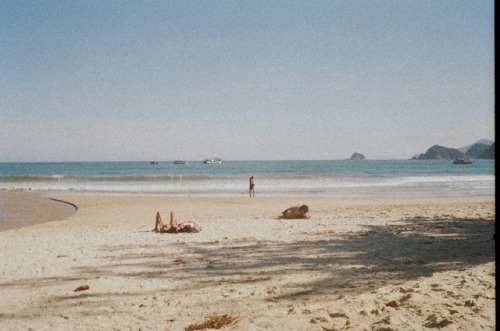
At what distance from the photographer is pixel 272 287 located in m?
6.47

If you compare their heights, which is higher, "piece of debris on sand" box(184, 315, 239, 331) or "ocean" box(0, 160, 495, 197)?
"piece of debris on sand" box(184, 315, 239, 331)

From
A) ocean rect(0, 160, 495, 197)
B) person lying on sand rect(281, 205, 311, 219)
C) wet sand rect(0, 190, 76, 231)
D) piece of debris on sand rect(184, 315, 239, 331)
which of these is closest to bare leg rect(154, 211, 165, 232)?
person lying on sand rect(281, 205, 311, 219)

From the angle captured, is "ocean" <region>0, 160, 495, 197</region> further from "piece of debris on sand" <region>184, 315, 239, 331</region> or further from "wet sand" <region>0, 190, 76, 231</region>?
"wet sand" <region>0, 190, 76, 231</region>

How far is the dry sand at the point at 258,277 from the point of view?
502 centimetres

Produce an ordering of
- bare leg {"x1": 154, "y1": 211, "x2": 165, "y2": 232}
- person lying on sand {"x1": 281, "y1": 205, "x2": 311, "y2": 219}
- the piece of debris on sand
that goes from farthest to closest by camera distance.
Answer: person lying on sand {"x1": 281, "y1": 205, "x2": 311, "y2": 219} < bare leg {"x1": 154, "y1": 211, "x2": 165, "y2": 232} < the piece of debris on sand

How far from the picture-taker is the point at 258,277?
711 cm

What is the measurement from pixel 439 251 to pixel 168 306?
244 inches

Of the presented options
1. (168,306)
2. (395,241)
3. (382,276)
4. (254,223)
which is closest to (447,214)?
(395,241)

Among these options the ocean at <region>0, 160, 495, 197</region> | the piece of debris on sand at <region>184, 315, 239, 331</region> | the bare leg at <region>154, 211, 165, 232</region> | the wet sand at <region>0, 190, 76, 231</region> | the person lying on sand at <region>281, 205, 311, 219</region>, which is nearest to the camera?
the piece of debris on sand at <region>184, 315, 239, 331</region>

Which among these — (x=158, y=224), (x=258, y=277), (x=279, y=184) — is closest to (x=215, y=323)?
(x=258, y=277)

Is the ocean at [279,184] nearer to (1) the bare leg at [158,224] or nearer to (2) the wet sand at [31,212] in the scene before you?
(1) the bare leg at [158,224]

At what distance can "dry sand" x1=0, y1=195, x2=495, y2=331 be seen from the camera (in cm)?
502

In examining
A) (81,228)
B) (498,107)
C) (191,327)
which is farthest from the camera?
(81,228)

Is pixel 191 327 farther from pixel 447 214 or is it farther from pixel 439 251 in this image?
pixel 447 214
